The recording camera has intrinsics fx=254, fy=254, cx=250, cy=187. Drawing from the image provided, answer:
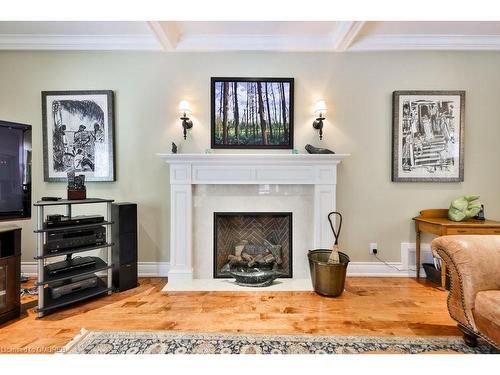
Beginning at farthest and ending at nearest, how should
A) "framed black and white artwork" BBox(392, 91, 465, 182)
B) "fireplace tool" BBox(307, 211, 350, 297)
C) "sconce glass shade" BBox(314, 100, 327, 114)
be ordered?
1. "framed black and white artwork" BBox(392, 91, 465, 182)
2. "sconce glass shade" BBox(314, 100, 327, 114)
3. "fireplace tool" BBox(307, 211, 350, 297)

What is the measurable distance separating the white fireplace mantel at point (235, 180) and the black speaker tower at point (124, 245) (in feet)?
1.26

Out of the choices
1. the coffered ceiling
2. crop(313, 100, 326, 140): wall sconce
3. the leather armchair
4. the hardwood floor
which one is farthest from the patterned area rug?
the coffered ceiling

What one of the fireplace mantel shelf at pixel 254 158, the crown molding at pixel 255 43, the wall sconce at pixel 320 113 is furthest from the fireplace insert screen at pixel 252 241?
the crown molding at pixel 255 43

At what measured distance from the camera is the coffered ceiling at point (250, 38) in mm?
2754

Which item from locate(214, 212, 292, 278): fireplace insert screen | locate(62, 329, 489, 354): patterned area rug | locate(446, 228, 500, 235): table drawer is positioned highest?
locate(446, 228, 500, 235): table drawer

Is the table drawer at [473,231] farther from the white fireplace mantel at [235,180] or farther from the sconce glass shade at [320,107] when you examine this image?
the sconce glass shade at [320,107]

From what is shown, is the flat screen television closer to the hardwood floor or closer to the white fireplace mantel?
the hardwood floor

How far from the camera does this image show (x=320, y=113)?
2893 mm

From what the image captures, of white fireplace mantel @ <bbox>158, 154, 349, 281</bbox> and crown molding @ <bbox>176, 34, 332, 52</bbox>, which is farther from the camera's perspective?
Answer: crown molding @ <bbox>176, 34, 332, 52</bbox>

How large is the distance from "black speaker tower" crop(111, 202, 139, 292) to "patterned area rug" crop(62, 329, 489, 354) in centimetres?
81

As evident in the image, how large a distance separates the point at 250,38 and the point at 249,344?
3.00 meters

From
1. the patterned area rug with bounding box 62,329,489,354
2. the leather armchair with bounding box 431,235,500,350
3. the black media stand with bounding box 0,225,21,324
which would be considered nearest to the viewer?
the leather armchair with bounding box 431,235,500,350

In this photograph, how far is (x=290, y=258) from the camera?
294cm

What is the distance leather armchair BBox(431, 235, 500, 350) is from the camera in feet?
4.95
